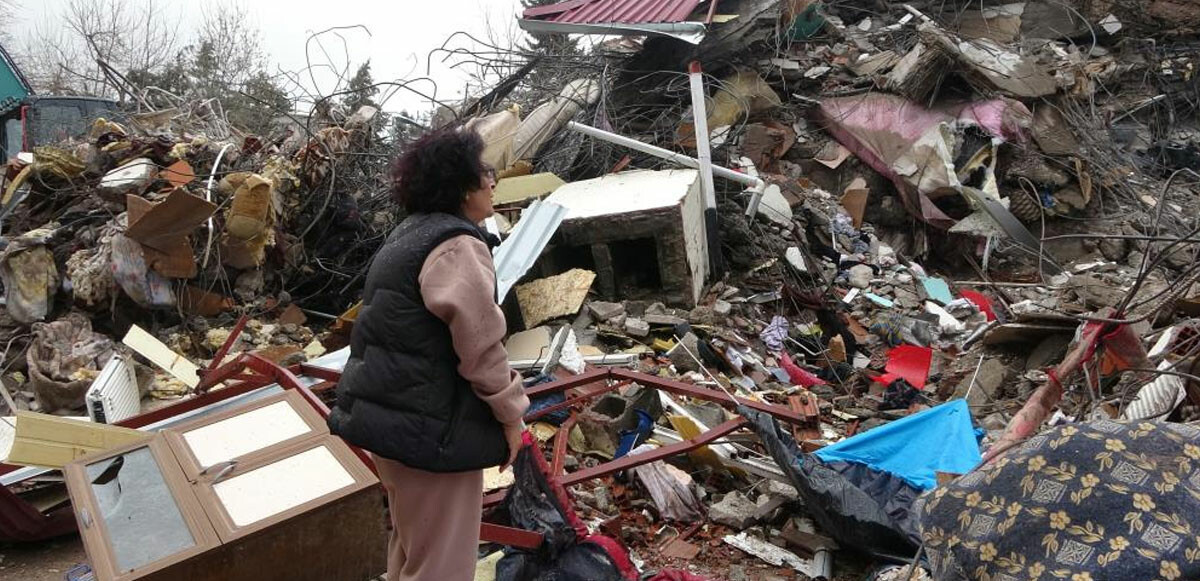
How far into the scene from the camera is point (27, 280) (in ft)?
16.3

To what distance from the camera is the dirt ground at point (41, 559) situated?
3214 millimetres

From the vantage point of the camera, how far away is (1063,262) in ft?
24.3

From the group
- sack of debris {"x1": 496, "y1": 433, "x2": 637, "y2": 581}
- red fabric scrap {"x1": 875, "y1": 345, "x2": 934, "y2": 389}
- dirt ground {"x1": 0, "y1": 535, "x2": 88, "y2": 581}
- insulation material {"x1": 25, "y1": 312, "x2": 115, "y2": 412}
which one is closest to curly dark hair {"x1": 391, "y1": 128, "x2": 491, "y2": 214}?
sack of debris {"x1": 496, "y1": 433, "x2": 637, "y2": 581}

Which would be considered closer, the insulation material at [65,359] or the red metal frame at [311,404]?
the red metal frame at [311,404]

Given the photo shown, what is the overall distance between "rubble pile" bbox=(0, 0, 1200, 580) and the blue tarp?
0.01 m

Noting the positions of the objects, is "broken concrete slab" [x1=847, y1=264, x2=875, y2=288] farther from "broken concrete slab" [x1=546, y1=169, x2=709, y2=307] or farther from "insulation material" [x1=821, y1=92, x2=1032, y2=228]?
"broken concrete slab" [x1=546, y1=169, x2=709, y2=307]

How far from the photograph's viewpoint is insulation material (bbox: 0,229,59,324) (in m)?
4.94

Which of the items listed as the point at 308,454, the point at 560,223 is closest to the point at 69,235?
the point at 560,223

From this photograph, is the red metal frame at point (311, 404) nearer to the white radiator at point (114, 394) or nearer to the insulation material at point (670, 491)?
the insulation material at point (670, 491)

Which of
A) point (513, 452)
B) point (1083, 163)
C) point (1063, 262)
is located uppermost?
point (513, 452)

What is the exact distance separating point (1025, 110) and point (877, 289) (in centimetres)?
255

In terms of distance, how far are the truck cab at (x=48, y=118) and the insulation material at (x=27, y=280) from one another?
5.53m

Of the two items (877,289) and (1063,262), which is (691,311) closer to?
(877,289)

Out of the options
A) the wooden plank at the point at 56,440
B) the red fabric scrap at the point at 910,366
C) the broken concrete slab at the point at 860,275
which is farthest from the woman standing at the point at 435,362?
the broken concrete slab at the point at 860,275
